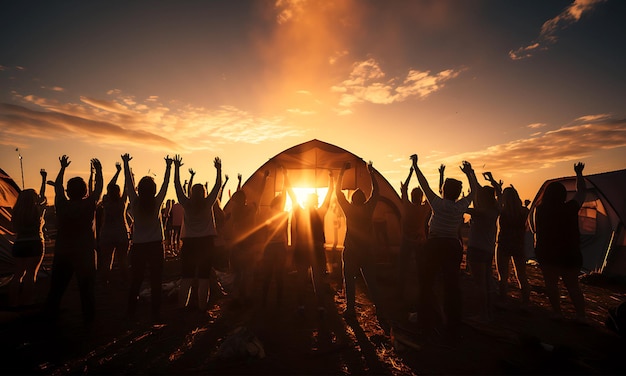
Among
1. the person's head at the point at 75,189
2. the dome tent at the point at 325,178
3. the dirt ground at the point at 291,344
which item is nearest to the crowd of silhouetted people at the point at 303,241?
the person's head at the point at 75,189

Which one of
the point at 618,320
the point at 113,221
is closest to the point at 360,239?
the point at 618,320

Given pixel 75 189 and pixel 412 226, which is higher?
pixel 75 189

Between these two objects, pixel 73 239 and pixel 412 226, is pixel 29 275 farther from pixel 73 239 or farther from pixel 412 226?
pixel 412 226

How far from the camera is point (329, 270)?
10.7 m

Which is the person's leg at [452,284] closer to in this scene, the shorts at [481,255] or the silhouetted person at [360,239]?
the shorts at [481,255]

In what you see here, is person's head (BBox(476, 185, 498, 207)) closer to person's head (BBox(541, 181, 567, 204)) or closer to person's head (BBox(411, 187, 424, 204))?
person's head (BBox(541, 181, 567, 204))

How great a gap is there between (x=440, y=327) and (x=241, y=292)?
3.81 meters

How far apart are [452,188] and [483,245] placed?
4.67 ft

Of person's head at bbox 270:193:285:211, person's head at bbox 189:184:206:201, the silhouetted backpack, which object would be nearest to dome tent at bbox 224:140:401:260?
person's head at bbox 270:193:285:211

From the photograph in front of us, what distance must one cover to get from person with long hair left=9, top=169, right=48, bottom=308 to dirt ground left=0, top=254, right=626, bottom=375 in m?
0.45

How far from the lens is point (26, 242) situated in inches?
223

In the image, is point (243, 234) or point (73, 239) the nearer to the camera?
point (73, 239)

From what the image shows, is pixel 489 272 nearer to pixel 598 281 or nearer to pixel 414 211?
pixel 414 211

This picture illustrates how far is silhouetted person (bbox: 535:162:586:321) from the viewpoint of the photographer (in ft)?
17.5
